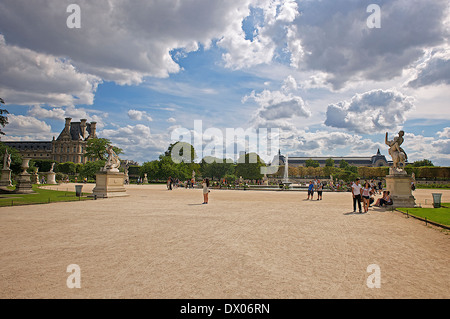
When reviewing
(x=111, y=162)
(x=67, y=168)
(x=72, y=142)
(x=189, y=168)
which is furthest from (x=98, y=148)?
(x=72, y=142)

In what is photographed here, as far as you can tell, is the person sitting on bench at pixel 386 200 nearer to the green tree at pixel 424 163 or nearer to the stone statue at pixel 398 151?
the stone statue at pixel 398 151

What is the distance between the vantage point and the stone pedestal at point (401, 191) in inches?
642

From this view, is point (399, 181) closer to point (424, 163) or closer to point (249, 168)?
point (249, 168)

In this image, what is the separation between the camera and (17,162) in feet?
154

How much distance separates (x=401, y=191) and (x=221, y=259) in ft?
49.1

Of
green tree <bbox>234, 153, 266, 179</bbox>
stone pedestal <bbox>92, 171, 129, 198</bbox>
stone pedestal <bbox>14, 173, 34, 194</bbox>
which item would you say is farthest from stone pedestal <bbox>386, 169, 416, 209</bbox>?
green tree <bbox>234, 153, 266, 179</bbox>

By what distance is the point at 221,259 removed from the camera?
6027mm

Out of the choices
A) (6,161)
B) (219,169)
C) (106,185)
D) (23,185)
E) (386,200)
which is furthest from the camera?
(219,169)

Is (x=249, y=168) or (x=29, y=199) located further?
(x=249, y=168)

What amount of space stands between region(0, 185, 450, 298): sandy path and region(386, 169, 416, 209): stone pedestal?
6698mm

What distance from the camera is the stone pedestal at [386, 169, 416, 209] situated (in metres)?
16.3

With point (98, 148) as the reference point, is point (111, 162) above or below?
below
